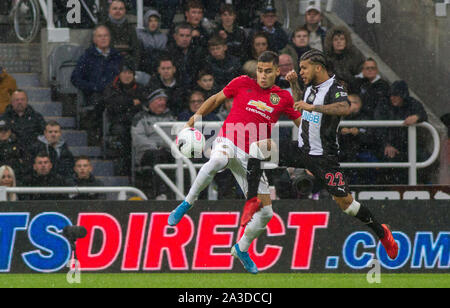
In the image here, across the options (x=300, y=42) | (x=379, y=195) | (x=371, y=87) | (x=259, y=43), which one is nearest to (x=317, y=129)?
(x=379, y=195)

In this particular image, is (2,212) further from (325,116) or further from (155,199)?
(325,116)

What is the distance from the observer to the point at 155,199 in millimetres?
13906

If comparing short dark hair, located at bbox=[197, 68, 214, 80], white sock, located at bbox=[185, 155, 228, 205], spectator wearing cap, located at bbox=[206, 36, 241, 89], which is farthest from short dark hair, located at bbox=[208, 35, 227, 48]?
white sock, located at bbox=[185, 155, 228, 205]

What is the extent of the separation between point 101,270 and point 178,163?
1.55 metres

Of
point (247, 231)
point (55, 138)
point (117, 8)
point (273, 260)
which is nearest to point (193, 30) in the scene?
point (117, 8)

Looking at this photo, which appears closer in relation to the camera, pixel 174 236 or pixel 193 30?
pixel 174 236

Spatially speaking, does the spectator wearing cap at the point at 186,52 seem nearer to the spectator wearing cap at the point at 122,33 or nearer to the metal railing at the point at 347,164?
the spectator wearing cap at the point at 122,33

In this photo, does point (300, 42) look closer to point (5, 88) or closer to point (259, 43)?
point (259, 43)

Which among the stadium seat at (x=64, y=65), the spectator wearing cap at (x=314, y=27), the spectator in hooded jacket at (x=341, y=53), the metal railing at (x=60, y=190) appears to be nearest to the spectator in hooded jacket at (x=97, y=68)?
the stadium seat at (x=64, y=65)

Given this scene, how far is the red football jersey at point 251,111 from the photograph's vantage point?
11102 mm

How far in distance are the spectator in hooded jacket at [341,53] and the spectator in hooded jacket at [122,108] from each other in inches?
98.4

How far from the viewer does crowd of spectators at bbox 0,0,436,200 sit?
14.2m

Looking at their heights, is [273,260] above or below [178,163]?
below

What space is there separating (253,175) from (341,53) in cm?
430
